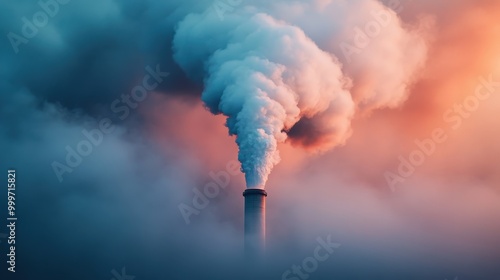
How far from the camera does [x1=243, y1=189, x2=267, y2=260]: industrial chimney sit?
35.9 metres

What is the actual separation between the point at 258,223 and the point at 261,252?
2484 millimetres

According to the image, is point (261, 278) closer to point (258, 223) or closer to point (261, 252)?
point (261, 252)

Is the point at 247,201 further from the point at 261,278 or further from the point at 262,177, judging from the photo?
the point at 261,278

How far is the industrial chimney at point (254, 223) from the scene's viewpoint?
118 feet

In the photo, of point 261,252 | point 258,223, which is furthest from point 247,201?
point 261,252

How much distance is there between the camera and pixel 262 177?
123 ft

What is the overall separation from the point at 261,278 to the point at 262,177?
8.39 m

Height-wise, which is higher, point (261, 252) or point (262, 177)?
point (262, 177)

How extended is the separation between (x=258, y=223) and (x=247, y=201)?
2.02 meters

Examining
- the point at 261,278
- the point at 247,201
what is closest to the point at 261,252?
the point at 261,278

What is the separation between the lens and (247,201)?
119 ft

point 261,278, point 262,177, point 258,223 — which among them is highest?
point 262,177

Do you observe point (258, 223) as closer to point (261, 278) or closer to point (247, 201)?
point (247, 201)

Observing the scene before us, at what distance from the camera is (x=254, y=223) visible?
3594cm
